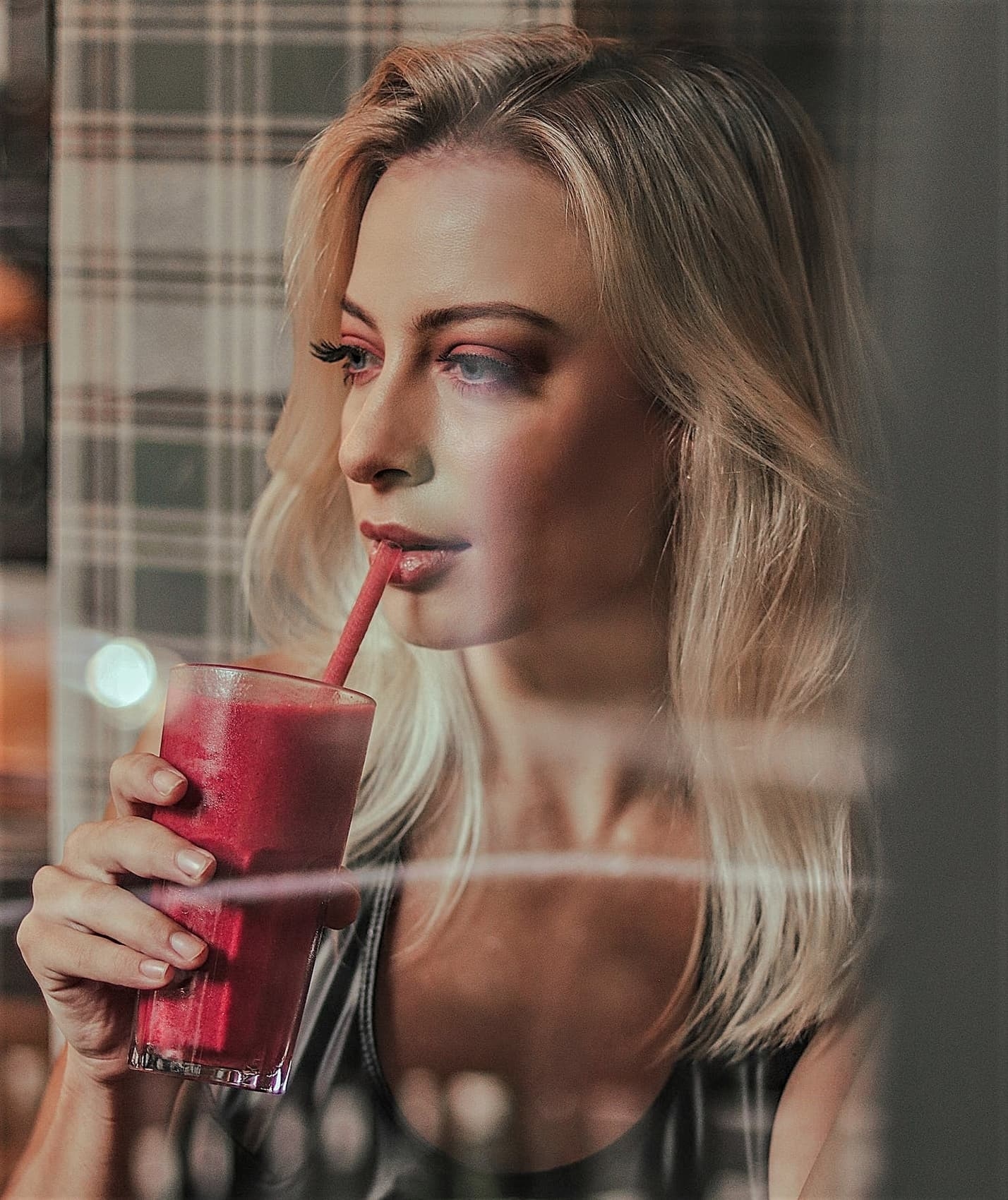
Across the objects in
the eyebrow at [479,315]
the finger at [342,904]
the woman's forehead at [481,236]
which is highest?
the woman's forehead at [481,236]

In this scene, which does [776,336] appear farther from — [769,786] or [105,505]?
[105,505]

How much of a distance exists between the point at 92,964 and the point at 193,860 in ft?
0.35

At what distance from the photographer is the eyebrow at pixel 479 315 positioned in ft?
2.18

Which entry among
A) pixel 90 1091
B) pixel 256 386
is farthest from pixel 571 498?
pixel 90 1091

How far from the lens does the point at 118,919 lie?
0.69m

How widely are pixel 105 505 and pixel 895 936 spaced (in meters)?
0.51

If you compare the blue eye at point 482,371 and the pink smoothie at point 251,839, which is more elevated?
the blue eye at point 482,371

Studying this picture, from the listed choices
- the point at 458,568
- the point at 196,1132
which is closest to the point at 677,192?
the point at 458,568

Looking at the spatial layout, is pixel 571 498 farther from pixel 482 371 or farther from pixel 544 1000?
pixel 544 1000

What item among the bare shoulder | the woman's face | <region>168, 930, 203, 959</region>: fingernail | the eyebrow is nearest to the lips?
the woman's face

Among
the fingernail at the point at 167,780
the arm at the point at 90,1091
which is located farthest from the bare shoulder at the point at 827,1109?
the fingernail at the point at 167,780

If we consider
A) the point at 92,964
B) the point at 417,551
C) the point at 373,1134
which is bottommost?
the point at 373,1134

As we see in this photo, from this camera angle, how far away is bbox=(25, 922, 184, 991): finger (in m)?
0.67

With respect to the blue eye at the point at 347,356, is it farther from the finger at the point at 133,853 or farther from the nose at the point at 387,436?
the finger at the point at 133,853
